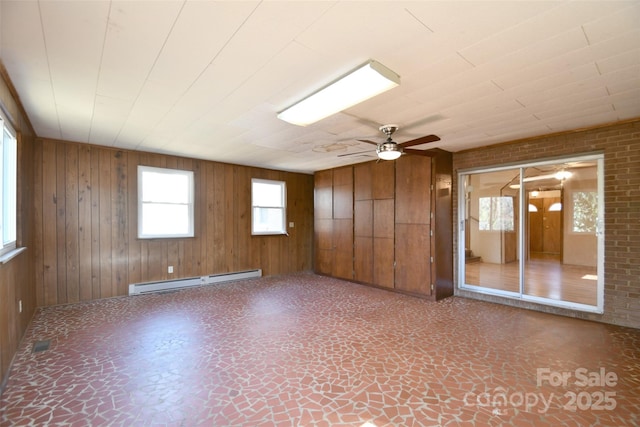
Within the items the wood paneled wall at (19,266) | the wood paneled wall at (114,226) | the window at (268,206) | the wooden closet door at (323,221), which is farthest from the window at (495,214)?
the wood paneled wall at (19,266)

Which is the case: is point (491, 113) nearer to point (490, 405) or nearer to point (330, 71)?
point (330, 71)

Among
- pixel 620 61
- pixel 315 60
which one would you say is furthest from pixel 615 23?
pixel 315 60

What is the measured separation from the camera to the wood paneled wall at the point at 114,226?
4.34 meters

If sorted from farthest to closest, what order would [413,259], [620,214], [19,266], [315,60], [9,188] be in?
[413,259] < [620,214] < [19,266] < [9,188] < [315,60]

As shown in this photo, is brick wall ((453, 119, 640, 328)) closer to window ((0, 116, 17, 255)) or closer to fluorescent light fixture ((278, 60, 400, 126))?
fluorescent light fixture ((278, 60, 400, 126))

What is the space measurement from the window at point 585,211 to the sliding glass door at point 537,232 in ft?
0.05

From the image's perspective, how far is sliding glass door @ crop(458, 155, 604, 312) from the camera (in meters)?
4.00

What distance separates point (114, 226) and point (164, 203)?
2.92 ft

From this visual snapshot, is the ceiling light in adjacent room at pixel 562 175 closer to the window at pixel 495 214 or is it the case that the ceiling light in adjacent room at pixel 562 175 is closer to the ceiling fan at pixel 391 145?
the window at pixel 495 214

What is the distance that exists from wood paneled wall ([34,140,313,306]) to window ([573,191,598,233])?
6.01m

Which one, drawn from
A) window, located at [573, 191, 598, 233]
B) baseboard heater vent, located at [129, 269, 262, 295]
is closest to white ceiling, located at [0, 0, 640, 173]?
window, located at [573, 191, 598, 233]

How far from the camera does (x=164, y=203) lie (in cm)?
539

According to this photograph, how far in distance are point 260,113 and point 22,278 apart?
11.3 ft

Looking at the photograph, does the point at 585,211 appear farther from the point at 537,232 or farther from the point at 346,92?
the point at 346,92
